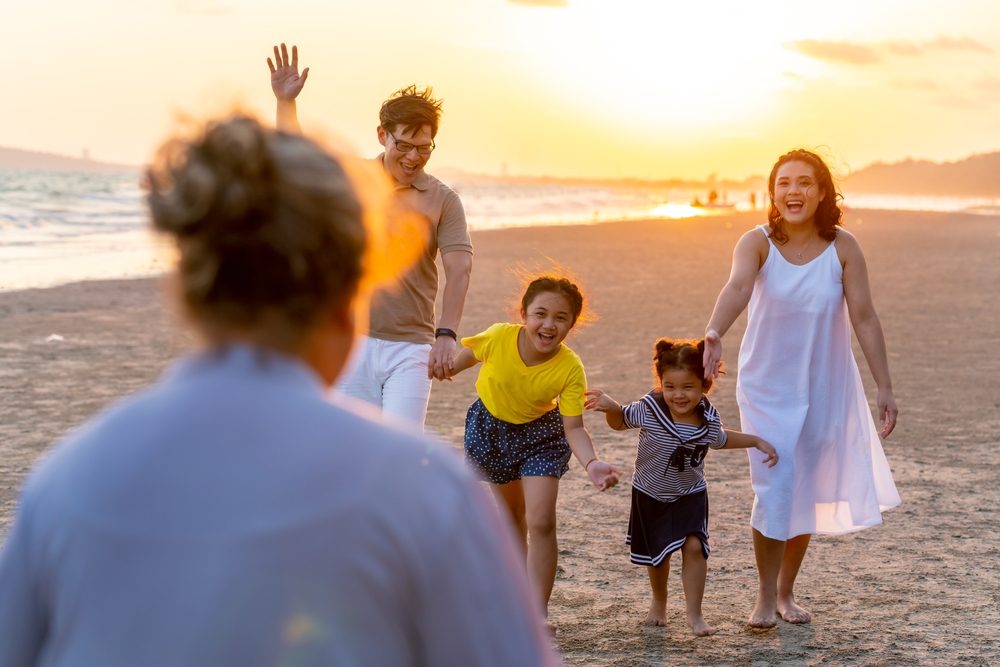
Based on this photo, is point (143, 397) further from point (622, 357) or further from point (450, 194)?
point (622, 357)

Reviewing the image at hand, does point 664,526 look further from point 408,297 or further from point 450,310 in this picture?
point 408,297

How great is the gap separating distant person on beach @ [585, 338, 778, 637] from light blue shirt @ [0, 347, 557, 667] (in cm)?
316

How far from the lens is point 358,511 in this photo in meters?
1.06

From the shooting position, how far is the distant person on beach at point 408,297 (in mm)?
4285

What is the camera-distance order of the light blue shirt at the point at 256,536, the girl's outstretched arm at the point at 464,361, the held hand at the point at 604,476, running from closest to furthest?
the light blue shirt at the point at 256,536 → the held hand at the point at 604,476 → the girl's outstretched arm at the point at 464,361

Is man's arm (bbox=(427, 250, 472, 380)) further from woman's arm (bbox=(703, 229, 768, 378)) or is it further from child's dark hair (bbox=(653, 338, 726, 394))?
Result: woman's arm (bbox=(703, 229, 768, 378))

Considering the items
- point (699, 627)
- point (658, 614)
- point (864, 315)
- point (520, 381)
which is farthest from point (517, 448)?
point (864, 315)

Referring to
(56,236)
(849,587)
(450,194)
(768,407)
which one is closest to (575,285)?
→ (450,194)

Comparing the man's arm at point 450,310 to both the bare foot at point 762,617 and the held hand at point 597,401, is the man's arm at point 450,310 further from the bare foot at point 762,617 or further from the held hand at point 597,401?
the bare foot at point 762,617

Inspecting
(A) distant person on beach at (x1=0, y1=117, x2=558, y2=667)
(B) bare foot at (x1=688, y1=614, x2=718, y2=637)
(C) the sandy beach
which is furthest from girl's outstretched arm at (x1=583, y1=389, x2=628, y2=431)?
(A) distant person on beach at (x1=0, y1=117, x2=558, y2=667)

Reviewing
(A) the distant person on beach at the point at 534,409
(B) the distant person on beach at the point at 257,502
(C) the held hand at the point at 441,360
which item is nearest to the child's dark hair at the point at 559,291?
(A) the distant person on beach at the point at 534,409

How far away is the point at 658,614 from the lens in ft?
14.5

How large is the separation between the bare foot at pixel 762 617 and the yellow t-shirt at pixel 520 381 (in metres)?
1.27

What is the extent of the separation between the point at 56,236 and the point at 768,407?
85.1 ft
